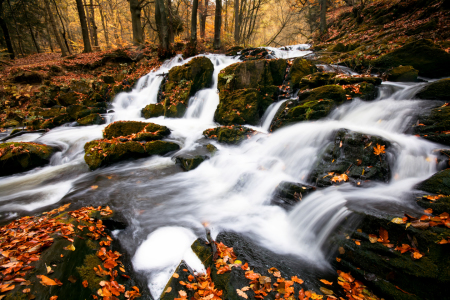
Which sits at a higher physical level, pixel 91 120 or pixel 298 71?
pixel 298 71

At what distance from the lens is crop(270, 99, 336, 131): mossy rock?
6429 mm

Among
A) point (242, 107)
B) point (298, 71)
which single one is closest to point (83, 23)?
point (242, 107)

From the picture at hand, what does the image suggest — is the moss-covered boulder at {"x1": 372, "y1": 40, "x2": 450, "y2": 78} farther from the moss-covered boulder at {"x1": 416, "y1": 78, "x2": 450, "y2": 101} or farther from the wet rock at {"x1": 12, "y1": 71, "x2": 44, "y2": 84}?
the wet rock at {"x1": 12, "y1": 71, "x2": 44, "y2": 84}

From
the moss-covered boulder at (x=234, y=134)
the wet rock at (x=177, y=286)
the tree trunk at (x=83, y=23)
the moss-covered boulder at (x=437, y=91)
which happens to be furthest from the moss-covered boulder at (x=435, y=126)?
the tree trunk at (x=83, y=23)

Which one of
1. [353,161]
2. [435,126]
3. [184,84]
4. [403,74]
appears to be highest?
[403,74]

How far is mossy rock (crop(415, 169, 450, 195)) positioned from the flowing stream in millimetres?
251

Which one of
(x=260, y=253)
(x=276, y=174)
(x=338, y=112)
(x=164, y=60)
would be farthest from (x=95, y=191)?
(x=164, y=60)

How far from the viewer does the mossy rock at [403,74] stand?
7059 millimetres

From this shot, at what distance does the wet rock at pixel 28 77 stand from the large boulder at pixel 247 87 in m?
11.8

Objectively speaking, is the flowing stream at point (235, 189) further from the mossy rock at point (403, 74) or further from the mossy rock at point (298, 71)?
the mossy rock at point (298, 71)

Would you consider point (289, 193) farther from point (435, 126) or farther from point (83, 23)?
point (83, 23)

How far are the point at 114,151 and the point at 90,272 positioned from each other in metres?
4.82

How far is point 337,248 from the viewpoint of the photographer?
295 centimetres

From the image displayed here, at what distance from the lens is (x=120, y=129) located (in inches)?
303
